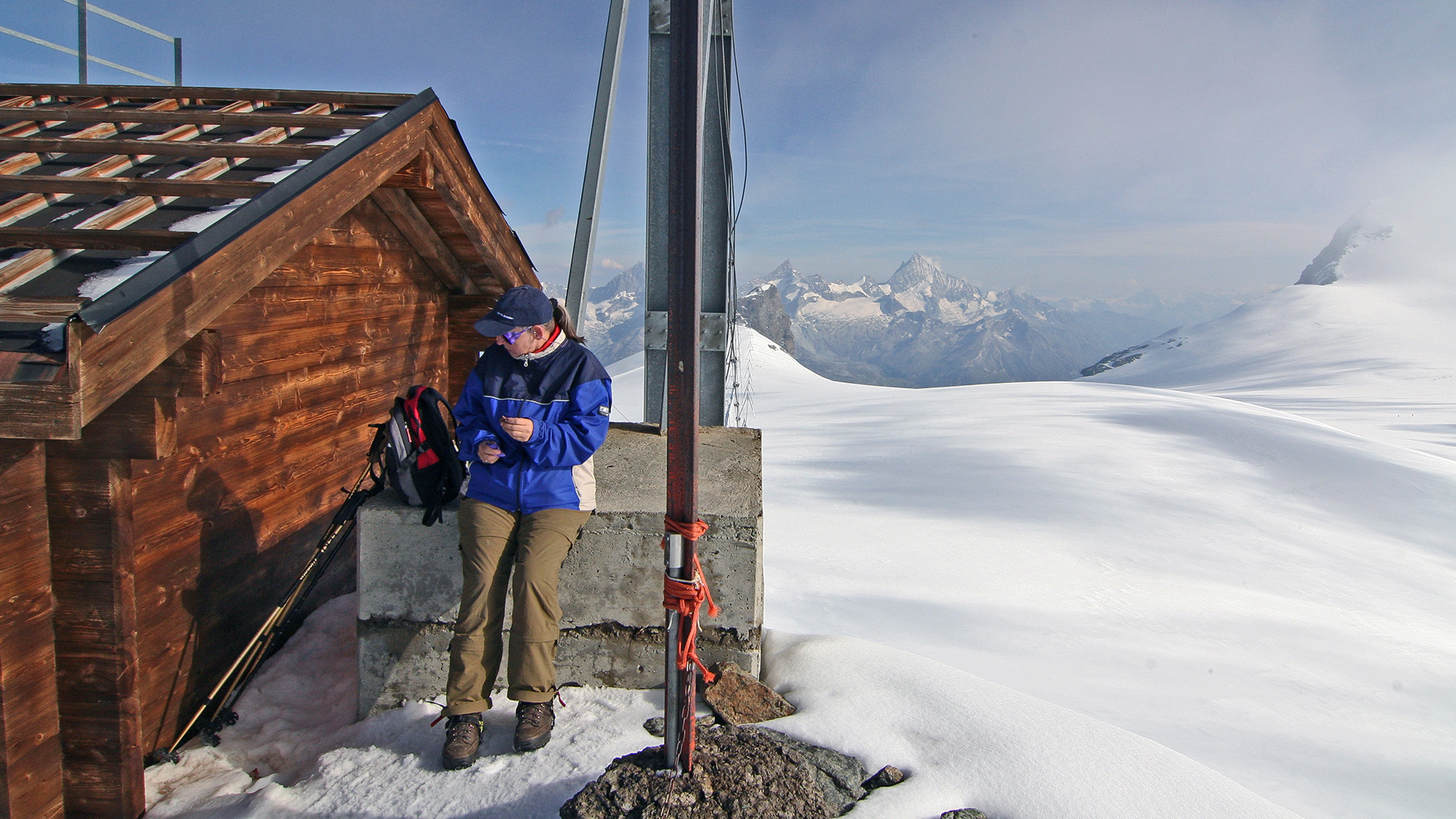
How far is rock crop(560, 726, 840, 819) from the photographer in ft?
7.55

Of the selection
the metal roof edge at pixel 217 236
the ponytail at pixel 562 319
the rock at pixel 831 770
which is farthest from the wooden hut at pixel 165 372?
the rock at pixel 831 770

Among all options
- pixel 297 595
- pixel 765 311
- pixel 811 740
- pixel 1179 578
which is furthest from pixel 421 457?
pixel 765 311

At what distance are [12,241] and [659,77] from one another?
3227mm

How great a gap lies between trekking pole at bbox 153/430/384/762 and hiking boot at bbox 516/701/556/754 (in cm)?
131

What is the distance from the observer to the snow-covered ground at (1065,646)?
9.25 ft

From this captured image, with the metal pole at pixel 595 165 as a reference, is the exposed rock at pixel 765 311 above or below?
above

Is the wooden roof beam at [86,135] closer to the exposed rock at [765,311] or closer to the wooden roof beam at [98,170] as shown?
the wooden roof beam at [98,170]

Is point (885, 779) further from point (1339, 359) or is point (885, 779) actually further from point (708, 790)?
point (1339, 359)

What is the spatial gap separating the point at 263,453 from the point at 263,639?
3.22 feet

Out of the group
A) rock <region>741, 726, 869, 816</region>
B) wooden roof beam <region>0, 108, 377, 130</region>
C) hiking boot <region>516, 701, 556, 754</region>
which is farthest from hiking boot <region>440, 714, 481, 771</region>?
wooden roof beam <region>0, 108, 377, 130</region>

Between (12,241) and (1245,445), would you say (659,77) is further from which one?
(1245,445)

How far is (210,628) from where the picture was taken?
372 centimetres

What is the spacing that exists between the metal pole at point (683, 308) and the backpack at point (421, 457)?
1.48m

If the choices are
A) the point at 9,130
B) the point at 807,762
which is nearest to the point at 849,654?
the point at 807,762
